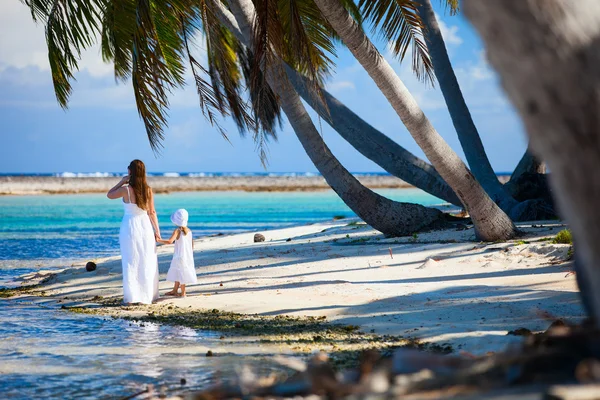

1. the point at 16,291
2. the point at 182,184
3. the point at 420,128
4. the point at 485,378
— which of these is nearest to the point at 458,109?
the point at 420,128

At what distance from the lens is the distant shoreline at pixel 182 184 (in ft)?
163

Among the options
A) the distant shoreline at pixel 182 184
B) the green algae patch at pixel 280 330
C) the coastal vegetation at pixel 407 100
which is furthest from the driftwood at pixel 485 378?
the distant shoreline at pixel 182 184

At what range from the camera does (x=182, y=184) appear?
56.4 metres

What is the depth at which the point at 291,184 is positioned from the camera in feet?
196

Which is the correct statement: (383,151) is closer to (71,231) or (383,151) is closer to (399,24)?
(399,24)

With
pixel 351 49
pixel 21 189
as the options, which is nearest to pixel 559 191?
pixel 351 49

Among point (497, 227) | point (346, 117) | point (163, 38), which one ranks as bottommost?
point (497, 227)

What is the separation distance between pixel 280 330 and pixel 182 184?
5126 centimetres

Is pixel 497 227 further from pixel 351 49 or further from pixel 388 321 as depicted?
pixel 388 321

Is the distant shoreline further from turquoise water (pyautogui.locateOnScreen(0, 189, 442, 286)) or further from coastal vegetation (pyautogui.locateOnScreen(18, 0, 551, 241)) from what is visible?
coastal vegetation (pyautogui.locateOnScreen(18, 0, 551, 241))

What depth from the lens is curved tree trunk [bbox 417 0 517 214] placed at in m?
12.3

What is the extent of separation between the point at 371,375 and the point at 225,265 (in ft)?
26.1

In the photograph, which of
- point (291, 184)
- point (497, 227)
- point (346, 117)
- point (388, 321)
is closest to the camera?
point (388, 321)

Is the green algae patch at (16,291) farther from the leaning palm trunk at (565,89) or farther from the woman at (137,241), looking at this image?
the leaning palm trunk at (565,89)
